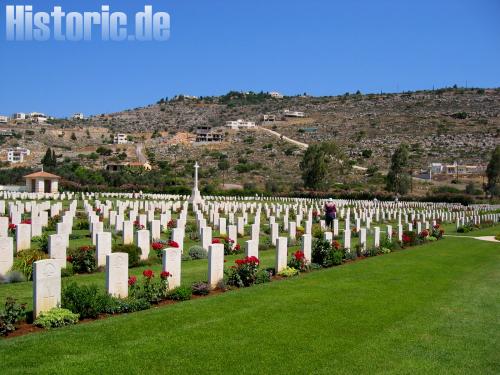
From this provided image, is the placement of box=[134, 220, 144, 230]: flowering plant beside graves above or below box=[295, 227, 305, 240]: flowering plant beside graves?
above

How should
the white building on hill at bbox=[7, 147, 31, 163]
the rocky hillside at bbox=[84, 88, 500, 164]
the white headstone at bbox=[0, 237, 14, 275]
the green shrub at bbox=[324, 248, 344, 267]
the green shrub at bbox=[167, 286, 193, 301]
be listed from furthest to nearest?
the rocky hillside at bbox=[84, 88, 500, 164] → the white building on hill at bbox=[7, 147, 31, 163] → the green shrub at bbox=[324, 248, 344, 267] → the white headstone at bbox=[0, 237, 14, 275] → the green shrub at bbox=[167, 286, 193, 301]

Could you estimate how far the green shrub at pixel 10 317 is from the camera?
29.3 feet

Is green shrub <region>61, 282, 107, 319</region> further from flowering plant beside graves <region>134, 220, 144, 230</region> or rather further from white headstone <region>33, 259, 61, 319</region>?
flowering plant beside graves <region>134, 220, 144, 230</region>

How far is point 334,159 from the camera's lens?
9294 centimetres

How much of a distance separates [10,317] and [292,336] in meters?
4.25

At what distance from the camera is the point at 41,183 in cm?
5491

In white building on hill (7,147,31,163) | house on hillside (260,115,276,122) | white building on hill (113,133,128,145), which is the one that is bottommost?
white building on hill (7,147,31,163)

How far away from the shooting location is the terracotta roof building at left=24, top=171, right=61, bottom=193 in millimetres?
54938

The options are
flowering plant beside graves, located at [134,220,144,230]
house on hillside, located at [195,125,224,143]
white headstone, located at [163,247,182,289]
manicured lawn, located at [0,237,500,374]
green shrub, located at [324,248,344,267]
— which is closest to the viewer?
manicured lawn, located at [0,237,500,374]

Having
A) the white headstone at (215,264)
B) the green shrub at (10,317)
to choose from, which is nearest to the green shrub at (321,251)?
the white headstone at (215,264)

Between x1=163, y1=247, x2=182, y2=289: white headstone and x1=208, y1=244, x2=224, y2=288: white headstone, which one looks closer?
x1=163, y1=247, x2=182, y2=289: white headstone

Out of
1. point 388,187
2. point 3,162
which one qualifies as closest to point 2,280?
point 388,187

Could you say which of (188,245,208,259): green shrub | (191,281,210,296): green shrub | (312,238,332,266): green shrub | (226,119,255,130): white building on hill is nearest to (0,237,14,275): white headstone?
(191,281,210,296): green shrub

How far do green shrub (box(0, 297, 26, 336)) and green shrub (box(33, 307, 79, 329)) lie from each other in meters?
0.28
